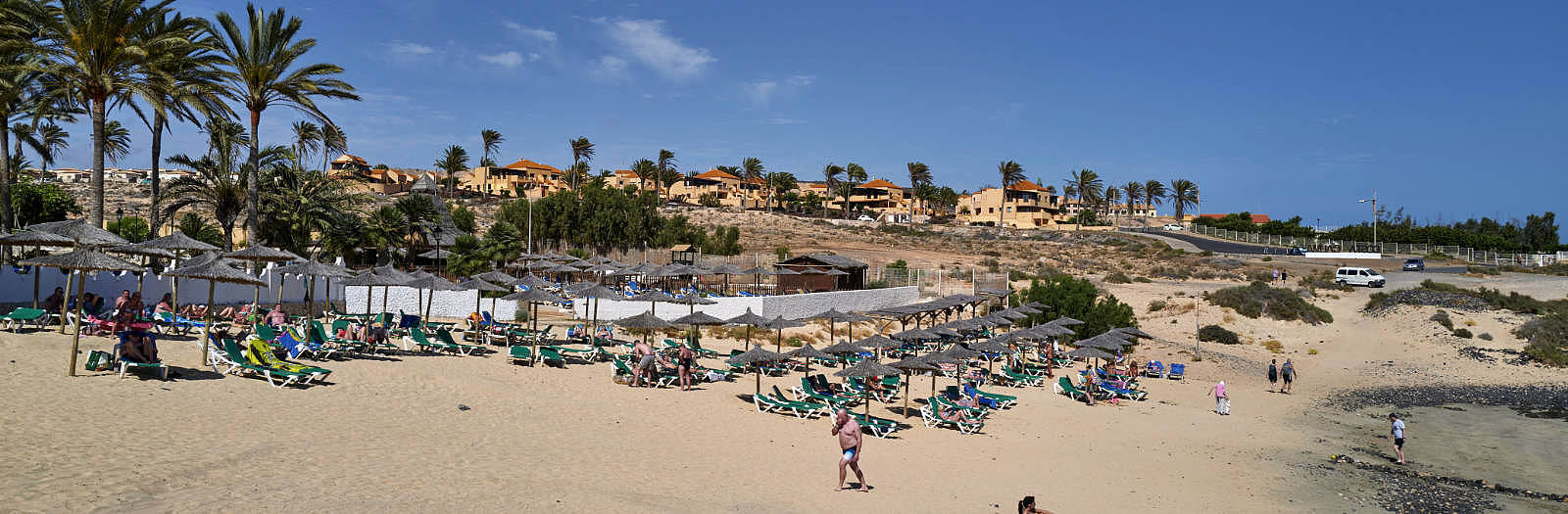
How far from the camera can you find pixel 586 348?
22.0 metres

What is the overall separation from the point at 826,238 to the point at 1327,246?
159ft

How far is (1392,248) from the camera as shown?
8106cm

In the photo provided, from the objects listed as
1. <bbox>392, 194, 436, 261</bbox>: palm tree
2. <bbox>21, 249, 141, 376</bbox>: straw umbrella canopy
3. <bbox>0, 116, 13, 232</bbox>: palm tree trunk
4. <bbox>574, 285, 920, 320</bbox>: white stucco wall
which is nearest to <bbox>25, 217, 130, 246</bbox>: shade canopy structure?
<bbox>21, 249, 141, 376</bbox>: straw umbrella canopy

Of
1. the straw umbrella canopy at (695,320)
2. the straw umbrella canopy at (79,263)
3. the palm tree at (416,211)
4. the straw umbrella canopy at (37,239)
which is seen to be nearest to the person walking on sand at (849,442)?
the straw umbrella canopy at (695,320)

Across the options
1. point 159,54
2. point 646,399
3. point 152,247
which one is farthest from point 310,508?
point 159,54

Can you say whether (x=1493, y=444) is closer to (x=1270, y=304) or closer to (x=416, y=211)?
(x=1270, y=304)

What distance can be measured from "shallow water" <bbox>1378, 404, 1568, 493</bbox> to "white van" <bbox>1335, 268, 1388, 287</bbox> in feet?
92.8

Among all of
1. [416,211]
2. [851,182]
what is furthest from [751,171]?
[416,211]

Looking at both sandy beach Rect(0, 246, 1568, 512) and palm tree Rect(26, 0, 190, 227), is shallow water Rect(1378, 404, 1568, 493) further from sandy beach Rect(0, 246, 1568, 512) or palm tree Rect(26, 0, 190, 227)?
palm tree Rect(26, 0, 190, 227)

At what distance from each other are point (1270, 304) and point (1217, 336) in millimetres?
5588

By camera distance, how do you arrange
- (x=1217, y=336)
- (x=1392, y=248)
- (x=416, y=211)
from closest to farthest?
(x=1217, y=336)
(x=416, y=211)
(x=1392, y=248)

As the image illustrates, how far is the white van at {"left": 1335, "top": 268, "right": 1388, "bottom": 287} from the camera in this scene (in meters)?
49.4

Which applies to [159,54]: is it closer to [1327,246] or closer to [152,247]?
[152,247]

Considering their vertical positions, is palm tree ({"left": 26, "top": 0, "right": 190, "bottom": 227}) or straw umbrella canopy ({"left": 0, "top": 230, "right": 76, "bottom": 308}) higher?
palm tree ({"left": 26, "top": 0, "right": 190, "bottom": 227})
